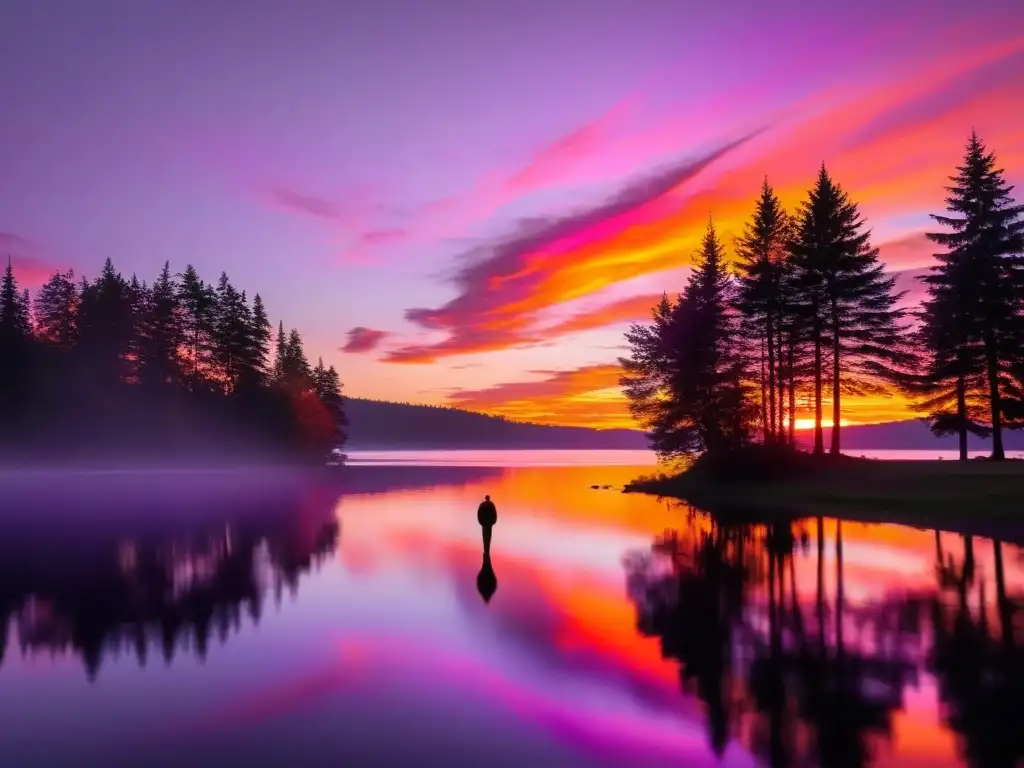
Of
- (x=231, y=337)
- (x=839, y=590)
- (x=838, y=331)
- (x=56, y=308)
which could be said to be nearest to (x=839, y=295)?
(x=838, y=331)

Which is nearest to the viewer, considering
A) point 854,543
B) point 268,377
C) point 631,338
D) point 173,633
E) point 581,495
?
point 173,633

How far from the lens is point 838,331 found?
4631cm

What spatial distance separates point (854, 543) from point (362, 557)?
1667 cm

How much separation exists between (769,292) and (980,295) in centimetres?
1302

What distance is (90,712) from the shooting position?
10.2 meters

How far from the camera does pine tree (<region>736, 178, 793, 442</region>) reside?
155 ft

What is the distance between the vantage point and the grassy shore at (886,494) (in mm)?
27703

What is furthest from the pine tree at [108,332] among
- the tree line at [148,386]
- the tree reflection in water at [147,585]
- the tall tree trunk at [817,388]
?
the tall tree trunk at [817,388]

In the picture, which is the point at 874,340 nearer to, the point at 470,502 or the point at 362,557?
the point at 470,502

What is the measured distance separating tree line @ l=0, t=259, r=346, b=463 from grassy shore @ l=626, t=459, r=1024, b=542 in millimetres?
62883

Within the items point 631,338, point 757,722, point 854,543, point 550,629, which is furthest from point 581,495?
point 757,722

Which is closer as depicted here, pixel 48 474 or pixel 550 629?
pixel 550 629

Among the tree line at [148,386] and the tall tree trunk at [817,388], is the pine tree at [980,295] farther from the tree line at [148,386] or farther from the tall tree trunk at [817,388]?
the tree line at [148,386]

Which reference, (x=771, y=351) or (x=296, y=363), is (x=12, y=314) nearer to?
(x=296, y=363)
